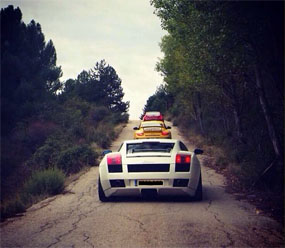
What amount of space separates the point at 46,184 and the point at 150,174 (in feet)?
12.4

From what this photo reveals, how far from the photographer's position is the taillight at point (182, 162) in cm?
897

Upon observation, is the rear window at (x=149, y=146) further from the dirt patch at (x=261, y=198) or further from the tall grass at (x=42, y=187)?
the tall grass at (x=42, y=187)

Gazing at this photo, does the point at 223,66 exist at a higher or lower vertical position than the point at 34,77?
lower

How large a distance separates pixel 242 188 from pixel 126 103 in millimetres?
58062

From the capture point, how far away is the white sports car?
8.85 metres

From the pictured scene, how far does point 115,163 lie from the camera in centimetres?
912

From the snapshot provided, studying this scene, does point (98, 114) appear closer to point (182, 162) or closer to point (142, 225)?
point (182, 162)

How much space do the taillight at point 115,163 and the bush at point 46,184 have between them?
271cm

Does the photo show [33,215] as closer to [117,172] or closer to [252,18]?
[117,172]

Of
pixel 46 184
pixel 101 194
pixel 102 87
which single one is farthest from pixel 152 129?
pixel 102 87

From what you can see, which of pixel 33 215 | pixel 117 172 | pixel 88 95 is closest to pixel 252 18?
pixel 117 172

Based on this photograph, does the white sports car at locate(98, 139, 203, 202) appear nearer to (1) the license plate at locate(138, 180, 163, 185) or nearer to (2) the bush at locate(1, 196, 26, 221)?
(1) the license plate at locate(138, 180, 163, 185)

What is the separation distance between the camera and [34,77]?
35281mm

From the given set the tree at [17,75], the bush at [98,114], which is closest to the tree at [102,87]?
the bush at [98,114]
